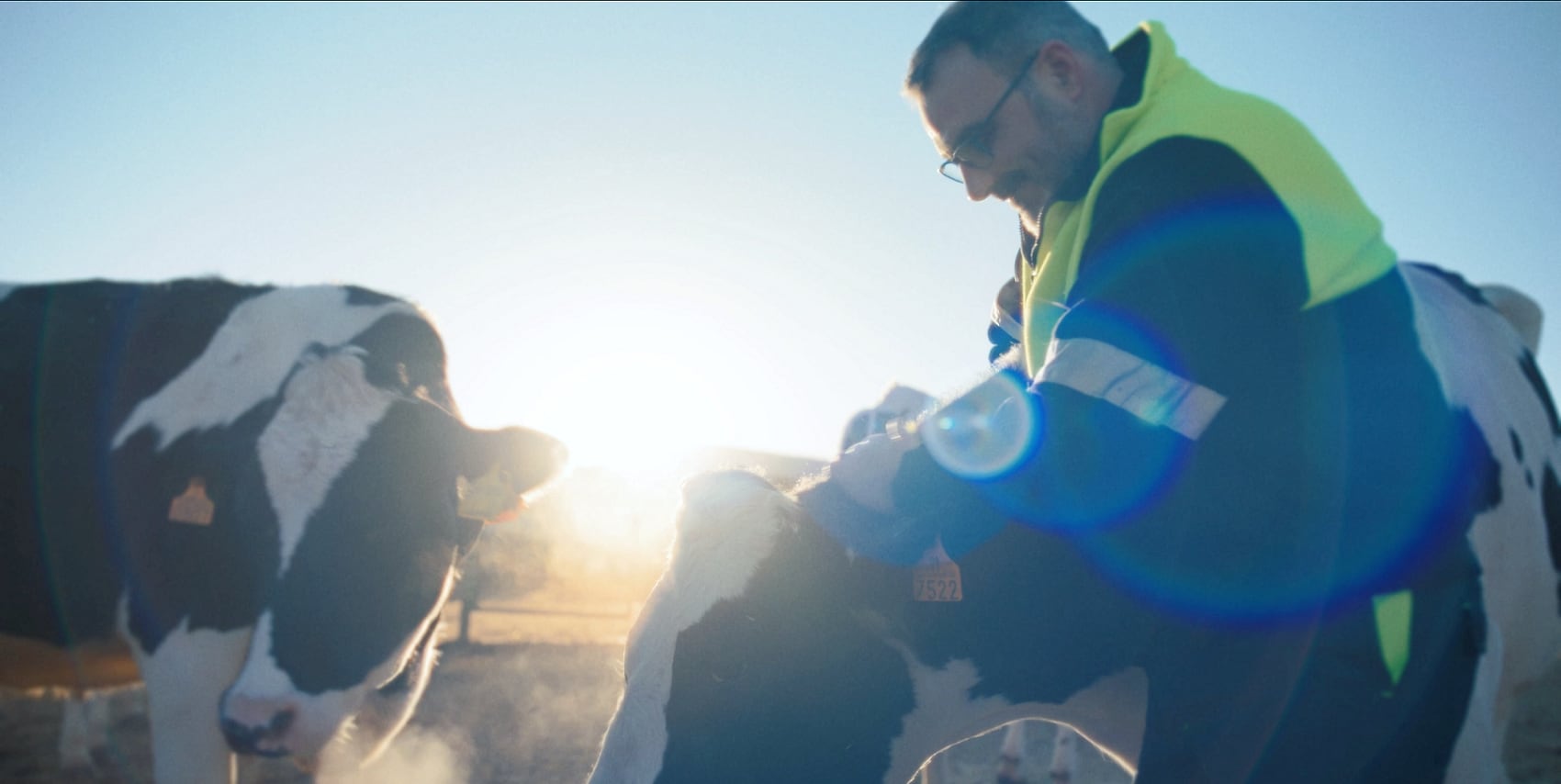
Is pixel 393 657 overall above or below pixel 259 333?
below

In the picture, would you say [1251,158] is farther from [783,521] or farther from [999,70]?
[783,521]

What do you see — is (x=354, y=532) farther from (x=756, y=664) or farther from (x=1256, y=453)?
(x=1256, y=453)

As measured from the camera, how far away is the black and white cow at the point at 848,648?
1.48 metres

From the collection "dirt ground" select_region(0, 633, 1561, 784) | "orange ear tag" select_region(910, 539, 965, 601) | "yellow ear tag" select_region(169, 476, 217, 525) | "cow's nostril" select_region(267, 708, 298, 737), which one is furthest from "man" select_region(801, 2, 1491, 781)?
"yellow ear tag" select_region(169, 476, 217, 525)

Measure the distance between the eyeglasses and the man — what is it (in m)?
0.25

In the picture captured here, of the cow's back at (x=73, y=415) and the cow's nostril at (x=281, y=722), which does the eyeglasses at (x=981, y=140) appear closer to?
the cow's nostril at (x=281, y=722)

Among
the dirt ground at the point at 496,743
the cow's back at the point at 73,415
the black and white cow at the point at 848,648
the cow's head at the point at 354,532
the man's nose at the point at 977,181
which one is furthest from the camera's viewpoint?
the dirt ground at the point at 496,743

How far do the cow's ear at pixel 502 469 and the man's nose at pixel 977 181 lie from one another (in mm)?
2482

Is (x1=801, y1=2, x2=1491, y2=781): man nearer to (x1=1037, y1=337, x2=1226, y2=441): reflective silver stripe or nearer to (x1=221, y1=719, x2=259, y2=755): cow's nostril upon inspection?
(x1=1037, y1=337, x2=1226, y2=441): reflective silver stripe

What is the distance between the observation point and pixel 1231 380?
50.1 inches

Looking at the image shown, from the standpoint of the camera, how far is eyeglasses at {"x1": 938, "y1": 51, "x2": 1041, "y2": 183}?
5.13 ft

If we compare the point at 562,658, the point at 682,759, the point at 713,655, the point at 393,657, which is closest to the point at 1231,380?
the point at 713,655

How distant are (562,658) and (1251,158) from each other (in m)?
11.1

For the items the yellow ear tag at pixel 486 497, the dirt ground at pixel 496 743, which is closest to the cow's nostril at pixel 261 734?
the dirt ground at pixel 496 743
